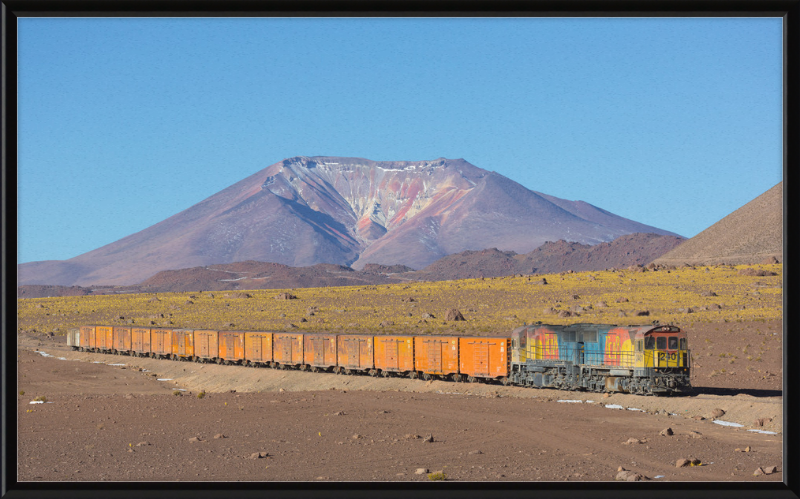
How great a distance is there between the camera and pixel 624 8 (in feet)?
29.1

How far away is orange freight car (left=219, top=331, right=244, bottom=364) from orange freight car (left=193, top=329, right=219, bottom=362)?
1.87ft

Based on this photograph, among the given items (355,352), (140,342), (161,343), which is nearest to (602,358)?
(355,352)

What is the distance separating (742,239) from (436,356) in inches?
5876

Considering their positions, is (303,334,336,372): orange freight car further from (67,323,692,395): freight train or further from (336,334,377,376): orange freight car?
(336,334,377,376): orange freight car

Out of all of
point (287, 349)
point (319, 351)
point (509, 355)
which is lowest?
point (287, 349)

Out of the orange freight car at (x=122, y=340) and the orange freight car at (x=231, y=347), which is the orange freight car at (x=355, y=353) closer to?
the orange freight car at (x=231, y=347)

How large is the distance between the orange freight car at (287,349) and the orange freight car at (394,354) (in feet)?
26.9

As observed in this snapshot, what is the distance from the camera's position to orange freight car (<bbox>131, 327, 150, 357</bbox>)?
71.4 meters

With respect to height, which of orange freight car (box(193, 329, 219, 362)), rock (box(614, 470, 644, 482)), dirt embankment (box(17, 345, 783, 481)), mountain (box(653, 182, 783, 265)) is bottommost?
orange freight car (box(193, 329, 219, 362))

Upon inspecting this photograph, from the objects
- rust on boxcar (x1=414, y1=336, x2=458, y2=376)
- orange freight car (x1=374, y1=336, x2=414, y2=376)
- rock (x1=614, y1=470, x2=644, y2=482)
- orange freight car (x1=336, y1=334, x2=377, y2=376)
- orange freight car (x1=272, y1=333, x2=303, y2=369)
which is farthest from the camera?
orange freight car (x1=272, y1=333, x2=303, y2=369)

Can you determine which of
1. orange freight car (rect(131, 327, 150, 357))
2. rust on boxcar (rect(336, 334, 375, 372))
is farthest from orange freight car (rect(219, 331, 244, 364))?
orange freight car (rect(131, 327, 150, 357))

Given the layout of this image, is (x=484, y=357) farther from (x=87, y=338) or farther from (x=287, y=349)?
(x=87, y=338)

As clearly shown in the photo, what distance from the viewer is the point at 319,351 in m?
52.9
